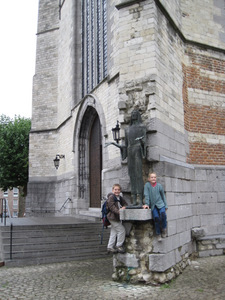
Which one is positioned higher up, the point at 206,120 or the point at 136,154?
the point at 206,120

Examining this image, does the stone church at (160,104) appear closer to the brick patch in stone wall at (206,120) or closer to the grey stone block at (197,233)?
the brick patch in stone wall at (206,120)

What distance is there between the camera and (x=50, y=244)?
318 inches

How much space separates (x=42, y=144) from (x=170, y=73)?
1129cm

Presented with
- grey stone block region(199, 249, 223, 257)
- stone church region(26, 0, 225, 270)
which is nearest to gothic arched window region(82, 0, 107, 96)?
stone church region(26, 0, 225, 270)

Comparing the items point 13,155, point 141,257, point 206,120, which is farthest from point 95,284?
point 13,155

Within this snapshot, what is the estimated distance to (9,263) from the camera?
7.06 meters

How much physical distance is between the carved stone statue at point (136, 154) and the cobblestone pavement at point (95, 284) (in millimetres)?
1543

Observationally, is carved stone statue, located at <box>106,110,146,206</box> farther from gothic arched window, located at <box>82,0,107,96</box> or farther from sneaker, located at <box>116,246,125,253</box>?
gothic arched window, located at <box>82,0,107,96</box>

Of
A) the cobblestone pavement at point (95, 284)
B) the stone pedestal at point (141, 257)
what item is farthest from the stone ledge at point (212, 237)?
the stone pedestal at point (141, 257)

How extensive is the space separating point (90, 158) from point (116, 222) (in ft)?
26.2

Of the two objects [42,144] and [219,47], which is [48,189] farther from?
[219,47]

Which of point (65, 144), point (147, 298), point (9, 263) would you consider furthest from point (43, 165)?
point (147, 298)

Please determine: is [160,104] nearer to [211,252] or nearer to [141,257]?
[141,257]

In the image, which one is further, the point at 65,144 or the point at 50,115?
the point at 50,115
